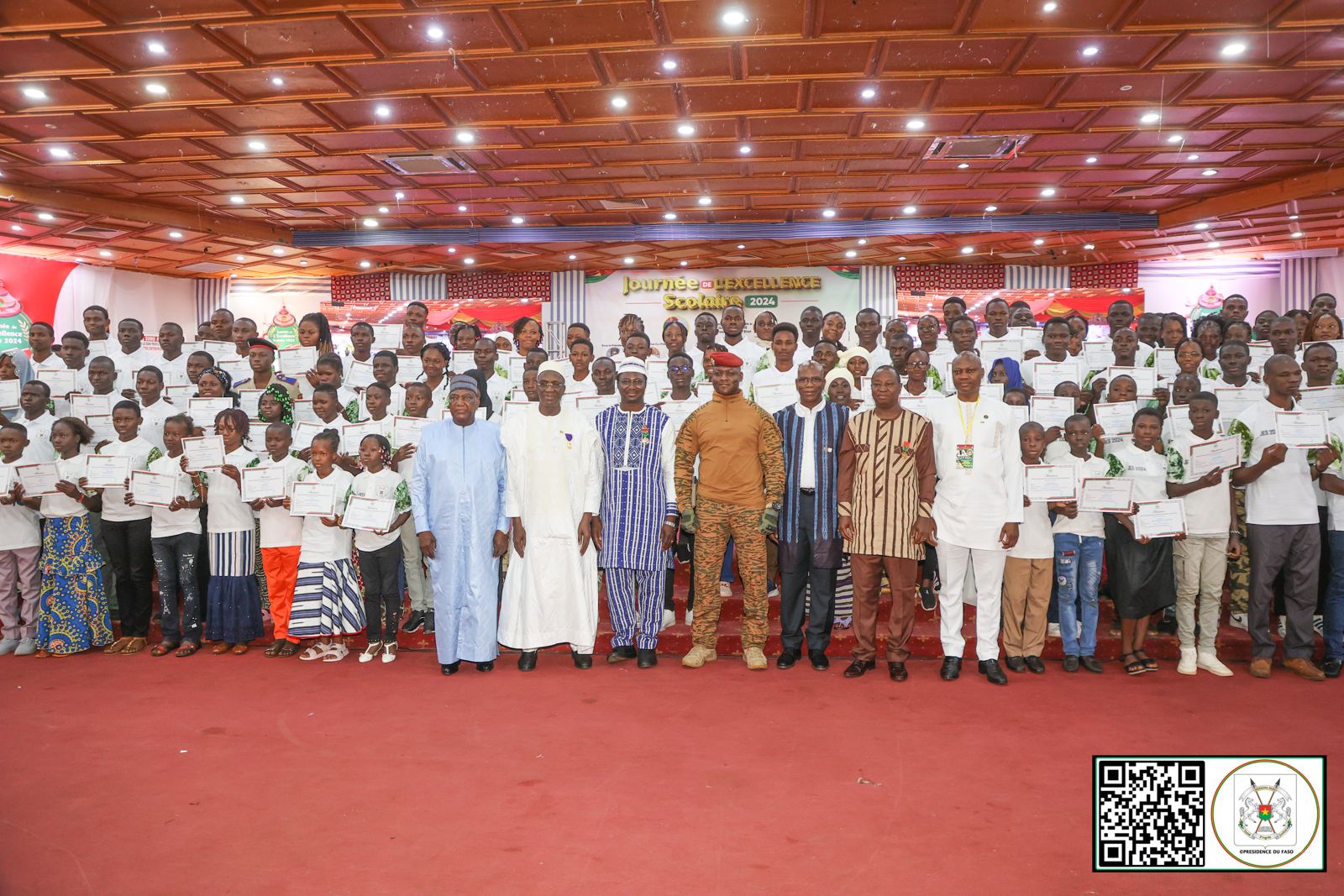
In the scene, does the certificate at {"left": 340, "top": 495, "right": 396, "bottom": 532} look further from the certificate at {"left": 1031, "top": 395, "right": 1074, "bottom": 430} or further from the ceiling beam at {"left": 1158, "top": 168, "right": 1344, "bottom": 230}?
the ceiling beam at {"left": 1158, "top": 168, "right": 1344, "bottom": 230}

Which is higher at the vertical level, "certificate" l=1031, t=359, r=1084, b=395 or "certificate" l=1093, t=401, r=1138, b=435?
"certificate" l=1031, t=359, r=1084, b=395

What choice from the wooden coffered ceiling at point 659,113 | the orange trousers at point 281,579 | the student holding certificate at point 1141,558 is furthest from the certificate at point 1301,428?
the orange trousers at point 281,579

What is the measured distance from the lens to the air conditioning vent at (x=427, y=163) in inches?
422

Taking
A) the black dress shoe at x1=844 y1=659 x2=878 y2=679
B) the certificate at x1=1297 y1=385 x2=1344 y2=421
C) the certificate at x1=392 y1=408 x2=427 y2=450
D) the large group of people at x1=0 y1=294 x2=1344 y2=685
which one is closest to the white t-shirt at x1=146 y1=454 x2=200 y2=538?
the large group of people at x1=0 y1=294 x2=1344 y2=685

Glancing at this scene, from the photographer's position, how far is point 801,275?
18031mm

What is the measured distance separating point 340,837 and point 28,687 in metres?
3.26

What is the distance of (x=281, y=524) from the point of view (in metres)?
5.75

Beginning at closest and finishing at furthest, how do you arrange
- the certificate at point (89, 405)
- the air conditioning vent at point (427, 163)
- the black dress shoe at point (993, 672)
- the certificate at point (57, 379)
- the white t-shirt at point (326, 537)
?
the black dress shoe at point (993, 672)
the white t-shirt at point (326, 537)
the certificate at point (89, 405)
the certificate at point (57, 379)
the air conditioning vent at point (427, 163)

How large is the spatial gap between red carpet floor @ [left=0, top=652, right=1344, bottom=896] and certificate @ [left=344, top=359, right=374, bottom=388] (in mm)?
2361

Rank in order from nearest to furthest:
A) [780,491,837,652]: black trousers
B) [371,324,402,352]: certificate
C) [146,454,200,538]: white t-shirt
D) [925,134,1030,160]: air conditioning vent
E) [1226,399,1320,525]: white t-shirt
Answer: [1226,399,1320,525]: white t-shirt → [780,491,837,652]: black trousers → [146,454,200,538]: white t-shirt → [371,324,402,352]: certificate → [925,134,1030,160]: air conditioning vent

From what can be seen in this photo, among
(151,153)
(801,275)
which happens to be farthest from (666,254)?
(151,153)

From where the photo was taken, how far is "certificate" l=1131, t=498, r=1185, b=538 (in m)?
5.11

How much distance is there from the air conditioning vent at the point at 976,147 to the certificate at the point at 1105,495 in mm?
6120

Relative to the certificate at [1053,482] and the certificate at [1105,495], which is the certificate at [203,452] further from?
the certificate at [1105,495]
